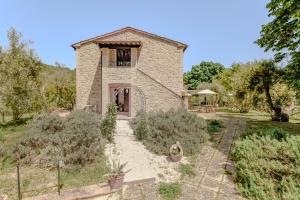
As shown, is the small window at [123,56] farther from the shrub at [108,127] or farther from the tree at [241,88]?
the tree at [241,88]

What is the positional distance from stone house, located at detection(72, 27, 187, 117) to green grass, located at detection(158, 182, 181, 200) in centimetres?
977

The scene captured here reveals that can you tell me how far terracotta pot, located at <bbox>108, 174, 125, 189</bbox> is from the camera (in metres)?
7.76

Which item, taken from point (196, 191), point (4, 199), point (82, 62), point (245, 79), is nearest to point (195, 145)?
point (196, 191)

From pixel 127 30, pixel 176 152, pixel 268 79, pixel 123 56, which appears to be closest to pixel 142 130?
pixel 176 152

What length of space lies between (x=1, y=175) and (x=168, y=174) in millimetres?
6741

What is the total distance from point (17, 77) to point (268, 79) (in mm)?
20455

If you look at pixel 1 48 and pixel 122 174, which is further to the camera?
pixel 1 48

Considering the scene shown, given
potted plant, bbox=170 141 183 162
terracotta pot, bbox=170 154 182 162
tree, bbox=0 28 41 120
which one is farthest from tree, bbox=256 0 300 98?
tree, bbox=0 28 41 120

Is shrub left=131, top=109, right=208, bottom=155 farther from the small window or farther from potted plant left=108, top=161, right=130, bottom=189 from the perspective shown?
the small window

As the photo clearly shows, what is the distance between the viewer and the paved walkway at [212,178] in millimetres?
7617

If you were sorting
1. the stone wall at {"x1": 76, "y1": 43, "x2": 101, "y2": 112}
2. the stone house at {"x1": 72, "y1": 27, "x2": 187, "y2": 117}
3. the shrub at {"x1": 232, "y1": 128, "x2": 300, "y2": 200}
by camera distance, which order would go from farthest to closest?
the stone wall at {"x1": 76, "y1": 43, "x2": 101, "y2": 112} → the stone house at {"x1": 72, "y1": 27, "x2": 187, "y2": 117} → the shrub at {"x1": 232, "y1": 128, "x2": 300, "y2": 200}

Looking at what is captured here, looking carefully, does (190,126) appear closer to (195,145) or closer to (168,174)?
(195,145)

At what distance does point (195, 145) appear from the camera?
11836 millimetres

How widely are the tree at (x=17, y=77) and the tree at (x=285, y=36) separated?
57.0 feet
